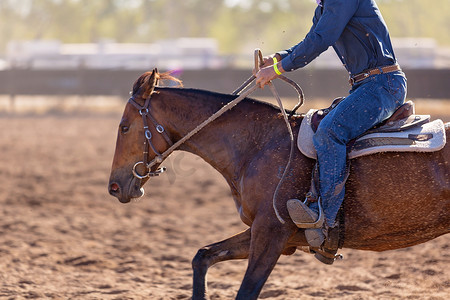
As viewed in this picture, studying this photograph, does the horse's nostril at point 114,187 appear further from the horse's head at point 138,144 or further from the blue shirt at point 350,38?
the blue shirt at point 350,38

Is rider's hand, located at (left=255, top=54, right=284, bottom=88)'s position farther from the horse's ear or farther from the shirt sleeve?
the horse's ear

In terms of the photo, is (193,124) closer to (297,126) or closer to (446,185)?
(297,126)

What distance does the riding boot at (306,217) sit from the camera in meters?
3.89

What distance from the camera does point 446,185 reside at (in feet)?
13.0

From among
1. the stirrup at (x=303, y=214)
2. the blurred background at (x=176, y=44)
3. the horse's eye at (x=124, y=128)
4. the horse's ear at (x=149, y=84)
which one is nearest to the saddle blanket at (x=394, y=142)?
the stirrup at (x=303, y=214)

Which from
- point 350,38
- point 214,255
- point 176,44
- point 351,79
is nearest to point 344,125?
point 351,79

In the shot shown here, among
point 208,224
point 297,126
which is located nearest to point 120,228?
point 208,224

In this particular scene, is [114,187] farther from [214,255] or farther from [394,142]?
[394,142]

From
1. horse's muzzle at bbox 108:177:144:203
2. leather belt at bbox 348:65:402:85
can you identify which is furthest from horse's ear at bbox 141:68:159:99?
leather belt at bbox 348:65:402:85

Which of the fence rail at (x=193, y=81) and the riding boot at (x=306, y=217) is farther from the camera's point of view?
the fence rail at (x=193, y=81)

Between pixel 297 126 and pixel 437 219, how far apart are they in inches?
42.7

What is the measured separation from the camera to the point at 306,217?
3.90m

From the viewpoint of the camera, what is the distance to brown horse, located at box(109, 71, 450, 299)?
3984mm

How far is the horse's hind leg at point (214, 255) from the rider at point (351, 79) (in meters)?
0.61
